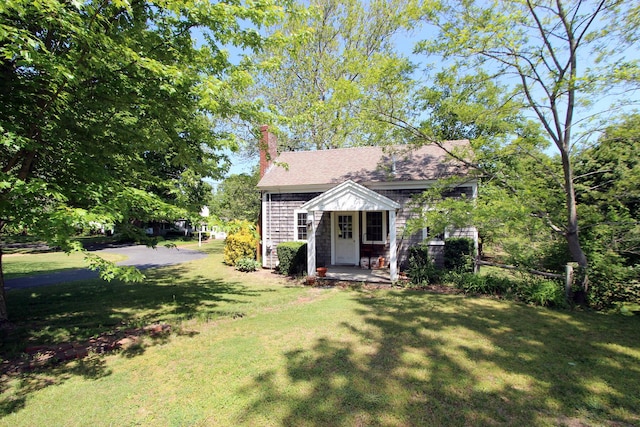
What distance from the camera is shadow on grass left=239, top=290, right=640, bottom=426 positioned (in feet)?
10.8

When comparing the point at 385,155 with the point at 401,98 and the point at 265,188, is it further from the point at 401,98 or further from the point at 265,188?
the point at 265,188

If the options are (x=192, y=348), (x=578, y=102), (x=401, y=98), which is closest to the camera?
(x=192, y=348)

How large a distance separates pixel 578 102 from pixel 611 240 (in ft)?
10.9

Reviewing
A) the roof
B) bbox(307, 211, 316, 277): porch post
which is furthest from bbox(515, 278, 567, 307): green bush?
bbox(307, 211, 316, 277): porch post

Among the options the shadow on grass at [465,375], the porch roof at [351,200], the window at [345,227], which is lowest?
the shadow on grass at [465,375]

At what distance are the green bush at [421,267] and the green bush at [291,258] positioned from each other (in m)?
4.04

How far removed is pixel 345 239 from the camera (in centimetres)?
1282

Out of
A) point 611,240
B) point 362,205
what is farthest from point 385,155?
point 611,240

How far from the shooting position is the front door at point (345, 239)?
41.6 feet

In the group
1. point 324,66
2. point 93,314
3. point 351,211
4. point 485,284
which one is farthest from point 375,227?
point 324,66

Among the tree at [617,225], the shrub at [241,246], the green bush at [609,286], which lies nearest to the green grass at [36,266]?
the shrub at [241,246]

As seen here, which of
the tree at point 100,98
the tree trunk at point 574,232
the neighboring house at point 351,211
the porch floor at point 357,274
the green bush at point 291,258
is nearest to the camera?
the tree at point 100,98

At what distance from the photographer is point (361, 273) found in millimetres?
11219

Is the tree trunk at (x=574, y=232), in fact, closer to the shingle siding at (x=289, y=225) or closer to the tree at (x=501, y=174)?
the tree at (x=501, y=174)
